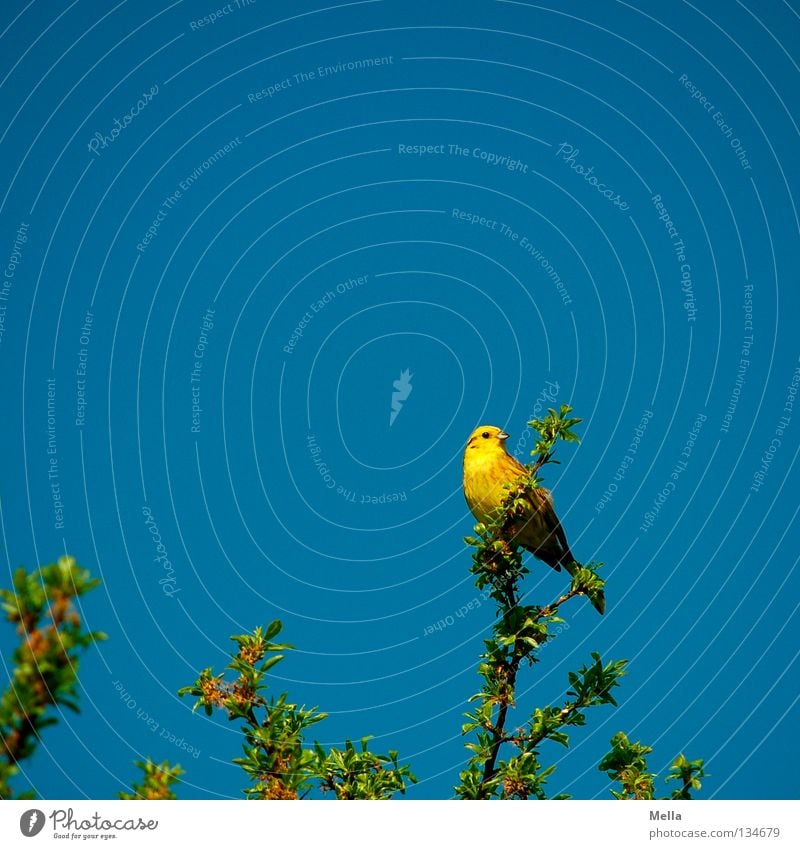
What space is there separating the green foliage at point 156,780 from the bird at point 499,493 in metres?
3.79

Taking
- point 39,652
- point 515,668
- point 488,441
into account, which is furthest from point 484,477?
point 39,652

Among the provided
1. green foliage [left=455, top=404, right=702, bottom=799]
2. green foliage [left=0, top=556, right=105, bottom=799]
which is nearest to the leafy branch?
green foliage [left=455, top=404, right=702, bottom=799]

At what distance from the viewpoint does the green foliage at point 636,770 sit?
625 centimetres

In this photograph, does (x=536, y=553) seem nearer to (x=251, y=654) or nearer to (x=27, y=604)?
(x=251, y=654)

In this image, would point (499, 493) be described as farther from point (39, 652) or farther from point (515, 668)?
point (39, 652)

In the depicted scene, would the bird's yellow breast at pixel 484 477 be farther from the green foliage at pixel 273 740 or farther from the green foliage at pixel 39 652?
the green foliage at pixel 39 652

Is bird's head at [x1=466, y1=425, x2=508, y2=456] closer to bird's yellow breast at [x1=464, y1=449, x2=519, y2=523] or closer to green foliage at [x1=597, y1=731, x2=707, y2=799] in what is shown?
bird's yellow breast at [x1=464, y1=449, x2=519, y2=523]

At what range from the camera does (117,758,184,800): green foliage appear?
5102 mm

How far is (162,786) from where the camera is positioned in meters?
5.12

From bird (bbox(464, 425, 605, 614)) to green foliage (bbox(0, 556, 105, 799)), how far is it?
16.4ft
